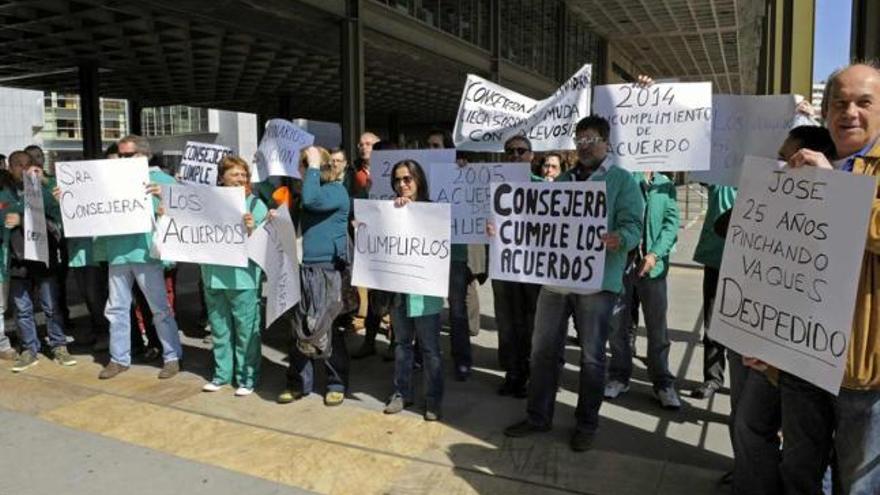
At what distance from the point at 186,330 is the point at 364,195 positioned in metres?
2.70

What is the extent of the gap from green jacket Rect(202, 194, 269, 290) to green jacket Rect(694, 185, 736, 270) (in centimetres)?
311

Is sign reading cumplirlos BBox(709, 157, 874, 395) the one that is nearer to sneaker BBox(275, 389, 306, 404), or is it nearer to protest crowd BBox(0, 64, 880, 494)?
protest crowd BBox(0, 64, 880, 494)

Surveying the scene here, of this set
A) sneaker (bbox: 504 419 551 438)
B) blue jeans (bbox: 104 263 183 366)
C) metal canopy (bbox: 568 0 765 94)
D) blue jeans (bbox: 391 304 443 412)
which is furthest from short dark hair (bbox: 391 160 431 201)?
metal canopy (bbox: 568 0 765 94)

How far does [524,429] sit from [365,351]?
7.67ft

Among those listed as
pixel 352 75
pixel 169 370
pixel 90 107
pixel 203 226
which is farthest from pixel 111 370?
pixel 90 107

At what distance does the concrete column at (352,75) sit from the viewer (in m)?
11.5

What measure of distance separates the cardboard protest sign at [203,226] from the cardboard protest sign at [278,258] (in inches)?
4.1

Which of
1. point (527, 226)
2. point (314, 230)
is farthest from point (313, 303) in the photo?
point (527, 226)

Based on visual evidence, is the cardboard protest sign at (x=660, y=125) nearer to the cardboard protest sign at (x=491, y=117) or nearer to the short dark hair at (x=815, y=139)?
the cardboard protest sign at (x=491, y=117)

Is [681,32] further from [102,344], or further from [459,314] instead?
[102,344]

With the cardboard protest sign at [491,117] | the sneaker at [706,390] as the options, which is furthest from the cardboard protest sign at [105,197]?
the sneaker at [706,390]

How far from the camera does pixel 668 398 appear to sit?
4.91 metres

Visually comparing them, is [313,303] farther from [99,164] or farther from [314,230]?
[99,164]

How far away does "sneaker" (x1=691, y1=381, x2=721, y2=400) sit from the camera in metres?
5.11
